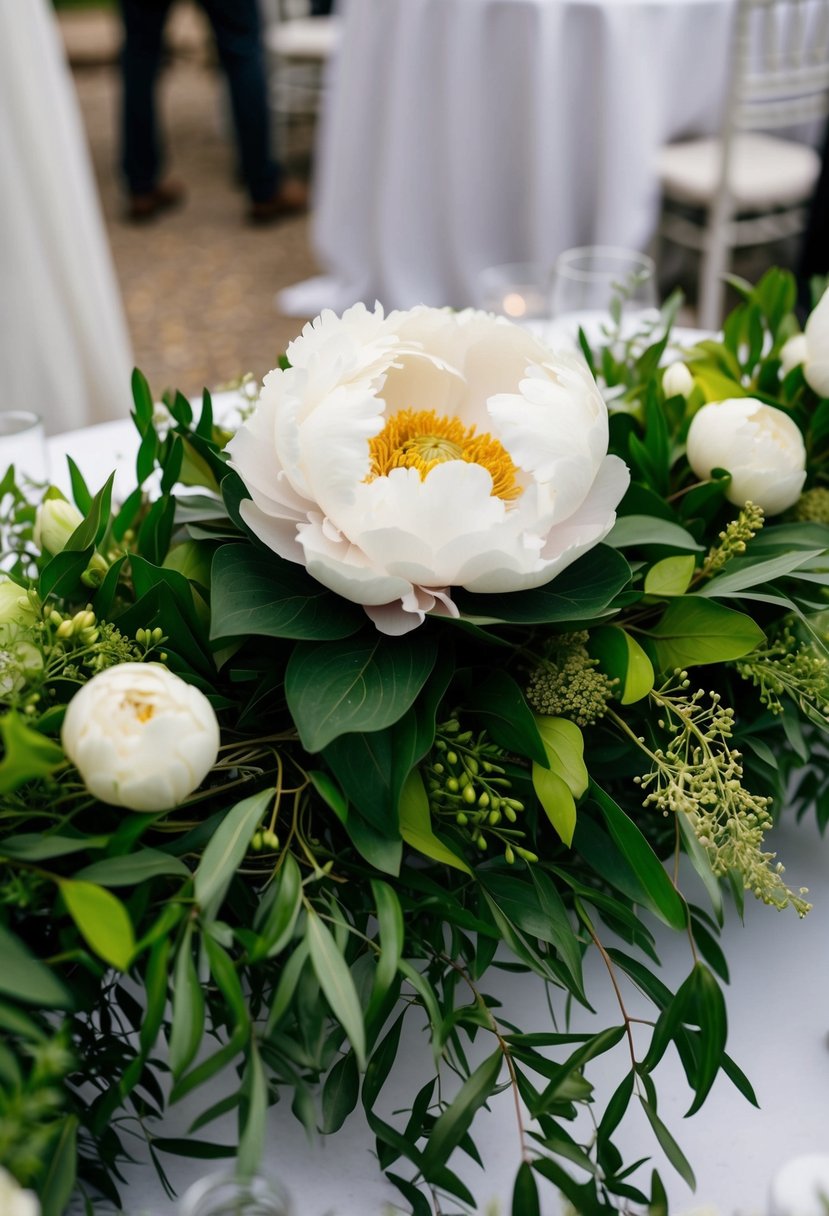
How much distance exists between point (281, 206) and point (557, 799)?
3767 mm

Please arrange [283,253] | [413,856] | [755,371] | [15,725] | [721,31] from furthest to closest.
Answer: [283,253]
[721,31]
[755,371]
[413,856]
[15,725]

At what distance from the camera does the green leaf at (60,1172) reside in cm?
37

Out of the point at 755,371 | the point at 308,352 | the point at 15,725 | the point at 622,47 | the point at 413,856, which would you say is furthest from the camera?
the point at 622,47

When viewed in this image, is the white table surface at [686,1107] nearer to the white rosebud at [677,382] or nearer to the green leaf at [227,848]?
the green leaf at [227,848]

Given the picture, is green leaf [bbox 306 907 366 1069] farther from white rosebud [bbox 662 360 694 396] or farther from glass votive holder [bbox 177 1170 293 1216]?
white rosebud [bbox 662 360 694 396]

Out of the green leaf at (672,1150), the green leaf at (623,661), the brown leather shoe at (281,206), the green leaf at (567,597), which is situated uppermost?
the green leaf at (567,597)

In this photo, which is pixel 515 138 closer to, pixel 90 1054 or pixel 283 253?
pixel 283 253

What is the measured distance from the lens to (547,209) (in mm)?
2545

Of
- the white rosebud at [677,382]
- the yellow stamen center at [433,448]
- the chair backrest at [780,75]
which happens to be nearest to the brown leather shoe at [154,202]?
the chair backrest at [780,75]

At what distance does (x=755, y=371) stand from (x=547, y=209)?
1961mm

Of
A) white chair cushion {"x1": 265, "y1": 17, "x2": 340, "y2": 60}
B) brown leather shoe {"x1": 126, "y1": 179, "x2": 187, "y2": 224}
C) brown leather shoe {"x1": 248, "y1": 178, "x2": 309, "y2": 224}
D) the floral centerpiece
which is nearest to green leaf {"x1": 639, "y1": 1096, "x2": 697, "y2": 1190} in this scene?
the floral centerpiece

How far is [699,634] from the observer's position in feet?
1.70

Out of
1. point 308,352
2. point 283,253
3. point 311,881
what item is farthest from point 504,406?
point 283,253

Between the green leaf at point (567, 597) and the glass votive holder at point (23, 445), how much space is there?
0.39 metres
